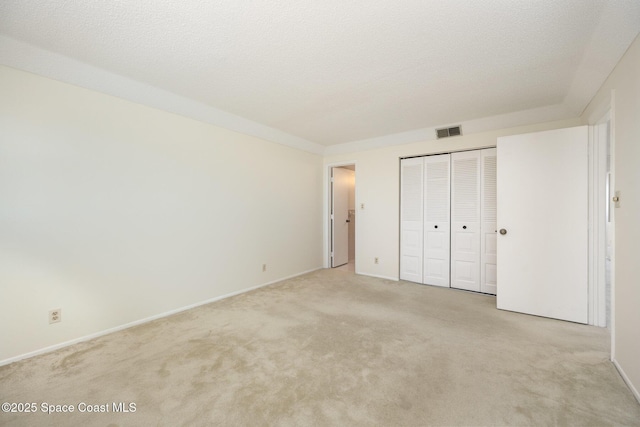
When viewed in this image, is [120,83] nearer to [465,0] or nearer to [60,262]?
[60,262]

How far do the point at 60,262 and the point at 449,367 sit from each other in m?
3.41

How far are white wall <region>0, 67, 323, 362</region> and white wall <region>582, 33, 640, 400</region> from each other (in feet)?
12.7

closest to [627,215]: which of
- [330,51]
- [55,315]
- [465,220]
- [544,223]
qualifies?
[544,223]

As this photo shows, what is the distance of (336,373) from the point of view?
195cm

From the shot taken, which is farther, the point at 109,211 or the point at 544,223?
the point at 544,223

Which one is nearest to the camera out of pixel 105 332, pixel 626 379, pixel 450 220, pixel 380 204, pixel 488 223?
pixel 626 379

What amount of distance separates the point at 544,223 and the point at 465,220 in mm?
1069

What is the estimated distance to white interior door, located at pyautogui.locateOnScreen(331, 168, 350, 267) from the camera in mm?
5492

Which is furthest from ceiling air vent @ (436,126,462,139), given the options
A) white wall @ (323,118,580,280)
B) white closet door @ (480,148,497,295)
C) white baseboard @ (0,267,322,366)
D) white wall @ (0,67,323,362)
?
white baseboard @ (0,267,322,366)

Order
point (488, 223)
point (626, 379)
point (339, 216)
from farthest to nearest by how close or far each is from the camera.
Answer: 1. point (339, 216)
2. point (488, 223)
3. point (626, 379)

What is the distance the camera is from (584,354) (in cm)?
219

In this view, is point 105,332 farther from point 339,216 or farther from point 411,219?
point 411,219

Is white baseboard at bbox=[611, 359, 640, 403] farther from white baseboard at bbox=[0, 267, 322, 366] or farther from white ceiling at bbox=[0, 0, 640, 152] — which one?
white baseboard at bbox=[0, 267, 322, 366]

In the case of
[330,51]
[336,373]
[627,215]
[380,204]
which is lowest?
[336,373]
